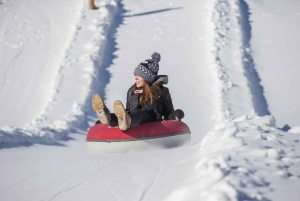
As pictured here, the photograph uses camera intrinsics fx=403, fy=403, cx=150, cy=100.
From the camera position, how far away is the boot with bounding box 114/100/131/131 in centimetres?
394

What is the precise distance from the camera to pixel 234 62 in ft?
31.2

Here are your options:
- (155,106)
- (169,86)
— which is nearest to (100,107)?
(155,106)

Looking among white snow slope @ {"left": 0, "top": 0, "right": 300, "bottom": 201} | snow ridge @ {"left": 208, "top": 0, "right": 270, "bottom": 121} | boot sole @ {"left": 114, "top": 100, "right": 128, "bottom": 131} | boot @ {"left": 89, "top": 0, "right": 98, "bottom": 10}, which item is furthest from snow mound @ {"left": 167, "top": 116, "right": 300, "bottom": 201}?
boot @ {"left": 89, "top": 0, "right": 98, "bottom": 10}

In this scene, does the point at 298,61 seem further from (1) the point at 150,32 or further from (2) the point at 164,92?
(2) the point at 164,92

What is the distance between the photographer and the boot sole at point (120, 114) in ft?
12.9

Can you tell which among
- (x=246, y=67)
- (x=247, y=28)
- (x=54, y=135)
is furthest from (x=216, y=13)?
(x=54, y=135)

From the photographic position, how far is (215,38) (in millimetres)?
10484

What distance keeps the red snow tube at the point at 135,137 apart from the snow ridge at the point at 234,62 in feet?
10.1

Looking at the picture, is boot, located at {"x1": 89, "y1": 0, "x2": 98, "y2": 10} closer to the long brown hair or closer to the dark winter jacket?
the dark winter jacket

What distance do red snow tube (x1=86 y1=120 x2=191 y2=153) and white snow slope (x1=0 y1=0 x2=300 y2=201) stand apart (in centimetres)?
18

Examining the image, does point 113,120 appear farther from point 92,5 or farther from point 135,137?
point 92,5

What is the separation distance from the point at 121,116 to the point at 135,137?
1.26 ft

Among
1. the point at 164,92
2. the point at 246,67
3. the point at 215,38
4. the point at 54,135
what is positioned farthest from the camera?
the point at 215,38

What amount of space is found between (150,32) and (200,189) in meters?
8.91
